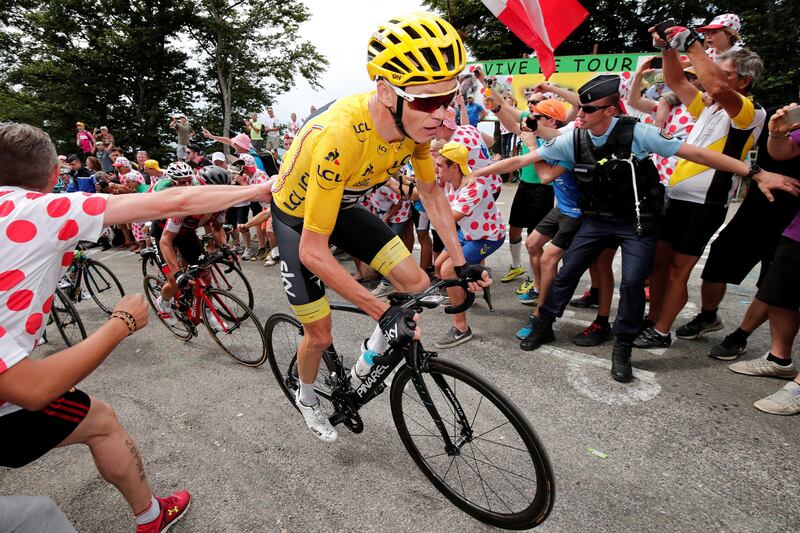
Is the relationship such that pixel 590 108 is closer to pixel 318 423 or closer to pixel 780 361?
pixel 780 361

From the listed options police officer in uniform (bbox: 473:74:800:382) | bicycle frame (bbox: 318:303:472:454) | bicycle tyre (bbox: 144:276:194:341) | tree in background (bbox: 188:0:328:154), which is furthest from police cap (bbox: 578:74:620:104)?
tree in background (bbox: 188:0:328:154)

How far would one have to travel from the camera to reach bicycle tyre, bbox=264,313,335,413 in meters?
3.05

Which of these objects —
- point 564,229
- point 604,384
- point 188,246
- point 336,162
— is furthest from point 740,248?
point 188,246

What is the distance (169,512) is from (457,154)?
377cm

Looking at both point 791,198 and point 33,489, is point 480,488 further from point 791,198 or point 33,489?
point 791,198

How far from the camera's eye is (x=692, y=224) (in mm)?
3572

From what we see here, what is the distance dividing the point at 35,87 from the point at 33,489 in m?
28.8

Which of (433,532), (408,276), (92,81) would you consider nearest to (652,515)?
(433,532)

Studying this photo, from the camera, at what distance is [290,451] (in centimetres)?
281

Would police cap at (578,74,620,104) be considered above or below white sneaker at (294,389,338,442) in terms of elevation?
above

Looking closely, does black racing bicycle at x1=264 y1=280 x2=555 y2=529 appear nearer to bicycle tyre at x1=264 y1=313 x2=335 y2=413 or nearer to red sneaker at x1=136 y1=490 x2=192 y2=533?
bicycle tyre at x1=264 y1=313 x2=335 y2=413

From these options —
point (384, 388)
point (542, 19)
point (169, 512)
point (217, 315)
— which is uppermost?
point (542, 19)

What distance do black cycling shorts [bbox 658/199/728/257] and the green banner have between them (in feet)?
47.0

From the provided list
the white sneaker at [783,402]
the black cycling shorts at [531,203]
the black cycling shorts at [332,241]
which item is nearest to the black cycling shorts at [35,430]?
the black cycling shorts at [332,241]
